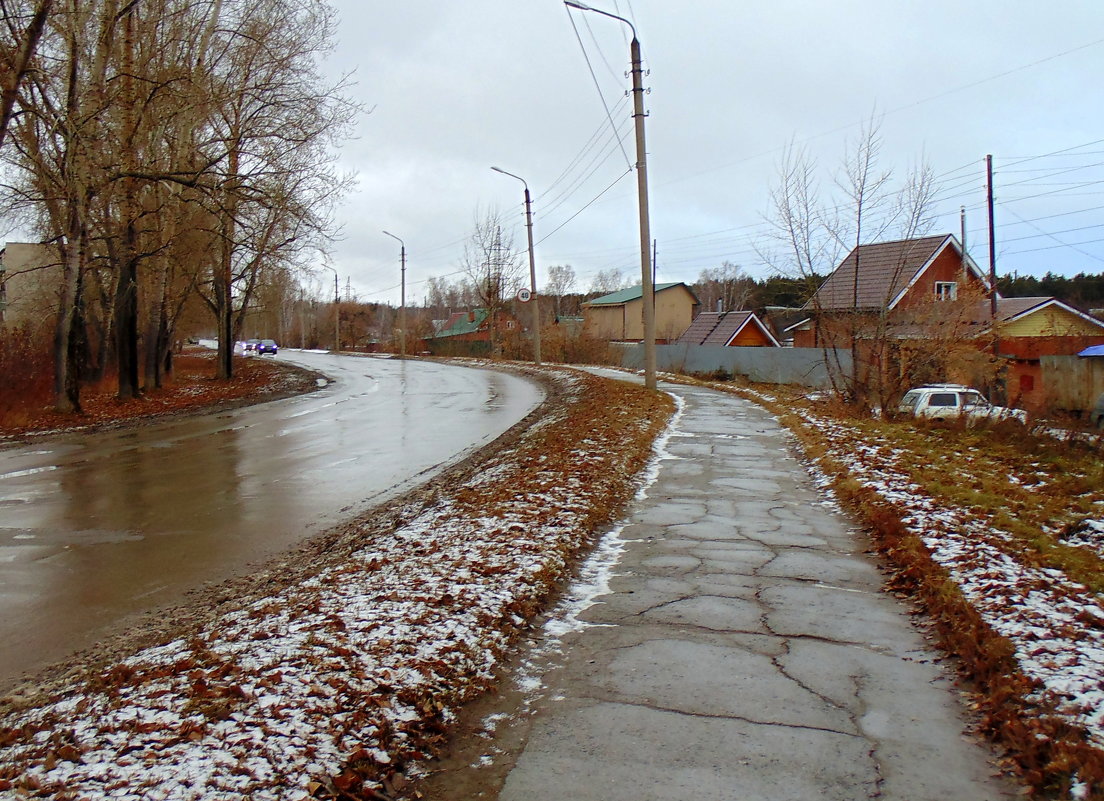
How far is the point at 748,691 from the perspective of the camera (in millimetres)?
4488

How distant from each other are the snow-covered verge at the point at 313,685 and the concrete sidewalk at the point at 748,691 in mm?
526

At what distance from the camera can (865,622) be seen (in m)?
5.57

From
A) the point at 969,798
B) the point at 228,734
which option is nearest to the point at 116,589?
the point at 228,734

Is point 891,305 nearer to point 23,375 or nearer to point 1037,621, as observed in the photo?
point 1037,621

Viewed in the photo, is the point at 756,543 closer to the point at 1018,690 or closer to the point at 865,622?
the point at 865,622

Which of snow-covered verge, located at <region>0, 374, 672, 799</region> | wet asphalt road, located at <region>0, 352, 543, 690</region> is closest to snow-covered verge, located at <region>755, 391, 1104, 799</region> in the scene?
snow-covered verge, located at <region>0, 374, 672, 799</region>

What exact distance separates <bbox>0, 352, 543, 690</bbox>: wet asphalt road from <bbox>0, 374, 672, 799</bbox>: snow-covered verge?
120cm

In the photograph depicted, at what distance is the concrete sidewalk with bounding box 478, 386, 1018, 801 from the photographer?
11.7 feet

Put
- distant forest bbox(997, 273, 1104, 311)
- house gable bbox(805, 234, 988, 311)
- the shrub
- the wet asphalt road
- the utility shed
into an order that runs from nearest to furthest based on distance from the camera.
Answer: the wet asphalt road
house gable bbox(805, 234, 988, 311)
the shrub
distant forest bbox(997, 273, 1104, 311)
the utility shed

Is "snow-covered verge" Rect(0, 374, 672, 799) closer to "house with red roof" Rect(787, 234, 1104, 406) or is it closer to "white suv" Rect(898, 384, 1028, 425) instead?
"house with red roof" Rect(787, 234, 1104, 406)

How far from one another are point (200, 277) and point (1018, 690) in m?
35.7

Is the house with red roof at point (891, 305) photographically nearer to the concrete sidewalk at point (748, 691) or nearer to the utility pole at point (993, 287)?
the utility pole at point (993, 287)

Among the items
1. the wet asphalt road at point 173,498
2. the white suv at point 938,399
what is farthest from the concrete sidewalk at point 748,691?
the white suv at point 938,399

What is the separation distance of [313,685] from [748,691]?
2262mm
